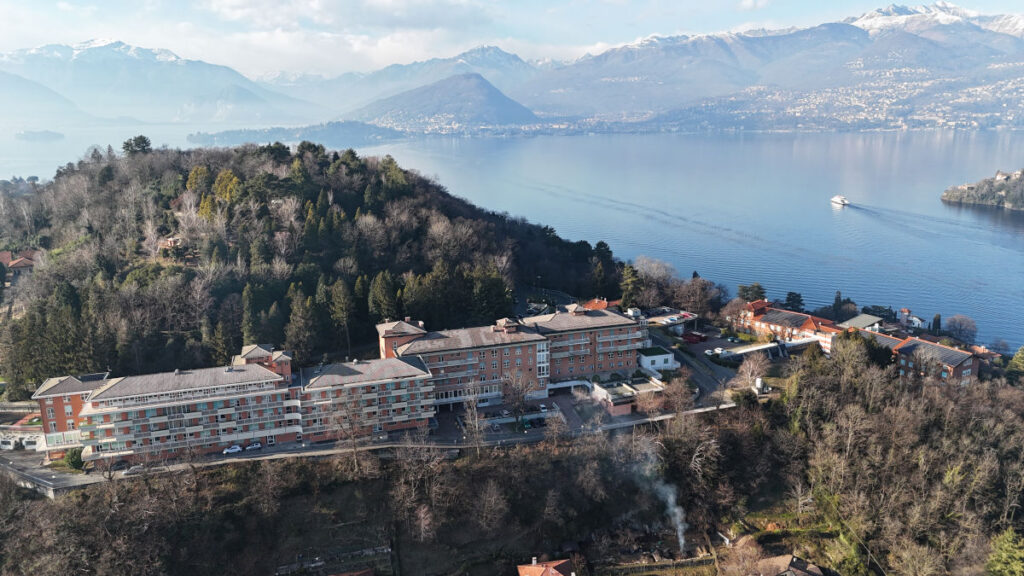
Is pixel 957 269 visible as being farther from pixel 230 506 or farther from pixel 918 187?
pixel 230 506

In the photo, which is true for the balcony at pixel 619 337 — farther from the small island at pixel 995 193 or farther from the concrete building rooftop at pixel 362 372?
the small island at pixel 995 193

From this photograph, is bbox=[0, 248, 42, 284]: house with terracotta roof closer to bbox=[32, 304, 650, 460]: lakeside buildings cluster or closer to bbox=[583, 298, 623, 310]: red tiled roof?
bbox=[32, 304, 650, 460]: lakeside buildings cluster

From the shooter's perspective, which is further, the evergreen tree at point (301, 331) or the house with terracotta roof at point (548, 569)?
the evergreen tree at point (301, 331)

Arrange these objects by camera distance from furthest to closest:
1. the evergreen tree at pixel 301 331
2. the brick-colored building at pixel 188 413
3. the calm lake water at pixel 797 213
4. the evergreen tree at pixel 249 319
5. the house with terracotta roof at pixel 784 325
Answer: the calm lake water at pixel 797 213 < the house with terracotta roof at pixel 784 325 < the evergreen tree at pixel 301 331 < the evergreen tree at pixel 249 319 < the brick-colored building at pixel 188 413

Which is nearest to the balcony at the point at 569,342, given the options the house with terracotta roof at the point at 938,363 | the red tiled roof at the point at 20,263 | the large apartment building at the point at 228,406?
the large apartment building at the point at 228,406

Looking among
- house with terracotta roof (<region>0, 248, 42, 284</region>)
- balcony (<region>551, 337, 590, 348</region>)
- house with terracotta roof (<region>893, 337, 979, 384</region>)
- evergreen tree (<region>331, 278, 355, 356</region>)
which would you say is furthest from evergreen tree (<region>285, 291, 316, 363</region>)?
house with terracotta roof (<region>893, 337, 979, 384</region>)

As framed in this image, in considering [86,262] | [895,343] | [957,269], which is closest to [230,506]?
[86,262]
